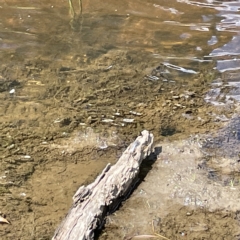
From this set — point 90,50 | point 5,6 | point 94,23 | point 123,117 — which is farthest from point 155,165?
point 5,6

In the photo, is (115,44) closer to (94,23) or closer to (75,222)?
(94,23)

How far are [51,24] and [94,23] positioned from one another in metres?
0.55

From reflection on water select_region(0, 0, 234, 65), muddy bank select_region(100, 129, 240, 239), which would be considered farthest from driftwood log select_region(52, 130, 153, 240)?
reflection on water select_region(0, 0, 234, 65)

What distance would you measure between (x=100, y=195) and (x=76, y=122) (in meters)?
1.09

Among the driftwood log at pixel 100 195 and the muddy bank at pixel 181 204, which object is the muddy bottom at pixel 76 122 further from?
the driftwood log at pixel 100 195

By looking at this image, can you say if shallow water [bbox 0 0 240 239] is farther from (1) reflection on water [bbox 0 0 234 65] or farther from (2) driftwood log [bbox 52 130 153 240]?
(2) driftwood log [bbox 52 130 153 240]

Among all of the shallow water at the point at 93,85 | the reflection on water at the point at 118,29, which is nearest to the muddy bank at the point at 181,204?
the shallow water at the point at 93,85

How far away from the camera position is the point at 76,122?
364cm

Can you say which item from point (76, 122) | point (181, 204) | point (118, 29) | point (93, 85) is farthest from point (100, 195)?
point (118, 29)

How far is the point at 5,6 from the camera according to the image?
19.3 feet

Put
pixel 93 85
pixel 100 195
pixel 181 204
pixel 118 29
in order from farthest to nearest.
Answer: pixel 118 29 < pixel 93 85 < pixel 181 204 < pixel 100 195

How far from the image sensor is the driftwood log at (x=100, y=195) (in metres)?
2.49

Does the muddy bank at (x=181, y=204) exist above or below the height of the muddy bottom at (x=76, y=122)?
below

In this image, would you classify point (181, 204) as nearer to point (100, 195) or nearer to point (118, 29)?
point (100, 195)
